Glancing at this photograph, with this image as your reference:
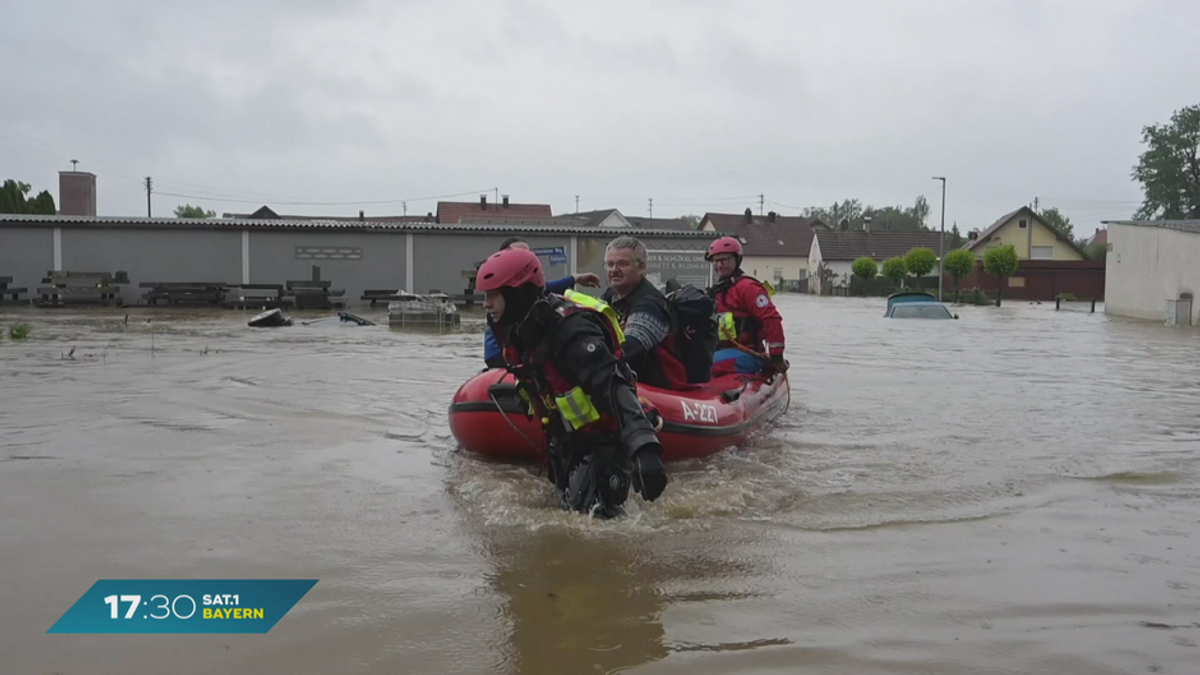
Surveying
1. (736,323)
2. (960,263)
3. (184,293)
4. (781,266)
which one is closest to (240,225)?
(184,293)

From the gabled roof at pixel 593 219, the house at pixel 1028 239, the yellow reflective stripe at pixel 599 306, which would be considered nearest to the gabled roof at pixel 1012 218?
the house at pixel 1028 239

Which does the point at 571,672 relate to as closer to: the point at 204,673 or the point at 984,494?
the point at 204,673

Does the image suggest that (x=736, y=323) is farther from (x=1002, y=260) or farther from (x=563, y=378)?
(x=1002, y=260)

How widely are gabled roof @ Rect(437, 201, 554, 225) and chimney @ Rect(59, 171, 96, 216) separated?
2250 centimetres

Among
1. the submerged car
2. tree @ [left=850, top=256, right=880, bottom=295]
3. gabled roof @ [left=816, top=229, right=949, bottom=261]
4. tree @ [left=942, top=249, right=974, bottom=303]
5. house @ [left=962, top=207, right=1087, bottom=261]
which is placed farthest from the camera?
gabled roof @ [left=816, top=229, right=949, bottom=261]

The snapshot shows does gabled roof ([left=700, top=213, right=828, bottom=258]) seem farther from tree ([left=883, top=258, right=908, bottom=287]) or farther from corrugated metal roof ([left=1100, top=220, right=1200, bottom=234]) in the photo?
corrugated metal roof ([left=1100, top=220, right=1200, bottom=234])

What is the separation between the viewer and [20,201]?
4044 centimetres

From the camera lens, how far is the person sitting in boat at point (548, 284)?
225 inches

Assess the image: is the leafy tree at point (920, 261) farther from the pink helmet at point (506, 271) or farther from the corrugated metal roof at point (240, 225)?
the pink helmet at point (506, 271)

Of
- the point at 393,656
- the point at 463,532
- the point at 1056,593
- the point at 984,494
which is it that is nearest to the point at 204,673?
the point at 393,656

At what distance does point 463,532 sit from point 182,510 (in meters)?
1.61

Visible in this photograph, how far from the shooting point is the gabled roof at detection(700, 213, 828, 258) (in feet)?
236

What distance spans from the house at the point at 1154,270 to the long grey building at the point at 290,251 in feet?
45.5

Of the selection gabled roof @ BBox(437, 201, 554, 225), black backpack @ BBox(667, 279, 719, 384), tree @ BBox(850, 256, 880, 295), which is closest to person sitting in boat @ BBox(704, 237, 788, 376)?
black backpack @ BBox(667, 279, 719, 384)
